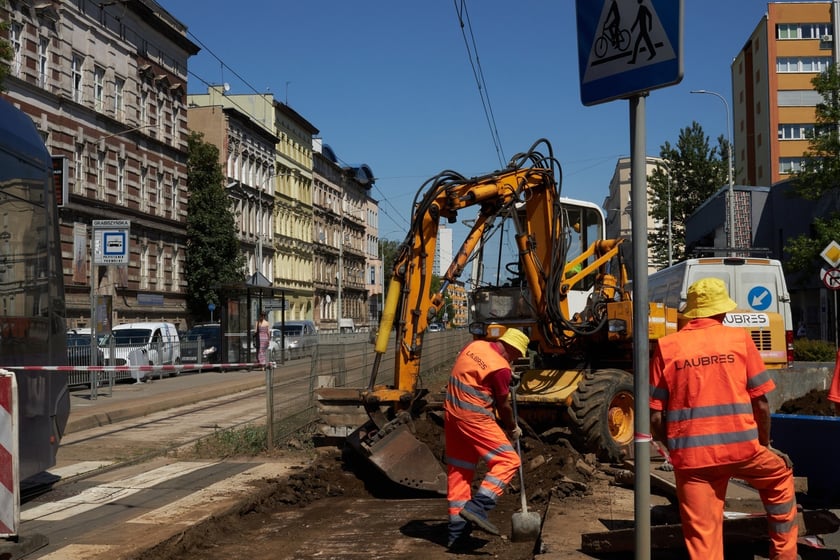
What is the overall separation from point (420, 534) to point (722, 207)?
47047mm

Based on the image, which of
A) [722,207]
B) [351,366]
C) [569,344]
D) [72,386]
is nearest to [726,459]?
[569,344]

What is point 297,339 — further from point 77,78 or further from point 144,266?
point 77,78

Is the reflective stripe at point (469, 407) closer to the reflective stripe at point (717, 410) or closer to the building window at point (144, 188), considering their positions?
the reflective stripe at point (717, 410)

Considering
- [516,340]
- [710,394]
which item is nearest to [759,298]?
[516,340]

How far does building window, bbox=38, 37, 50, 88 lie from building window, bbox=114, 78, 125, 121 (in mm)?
6209

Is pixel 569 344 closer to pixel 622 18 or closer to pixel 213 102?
pixel 622 18

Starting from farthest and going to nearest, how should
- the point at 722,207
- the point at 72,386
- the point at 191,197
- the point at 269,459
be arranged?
the point at 191,197 < the point at 722,207 < the point at 72,386 < the point at 269,459

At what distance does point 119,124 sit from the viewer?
4531 cm

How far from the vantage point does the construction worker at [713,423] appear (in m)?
5.33

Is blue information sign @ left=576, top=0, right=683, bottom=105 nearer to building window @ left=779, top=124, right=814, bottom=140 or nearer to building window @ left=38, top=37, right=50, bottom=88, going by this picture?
building window @ left=38, top=37, right=50, bottom=88

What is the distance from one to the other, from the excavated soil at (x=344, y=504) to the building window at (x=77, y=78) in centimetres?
3368

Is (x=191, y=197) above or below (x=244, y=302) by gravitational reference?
above

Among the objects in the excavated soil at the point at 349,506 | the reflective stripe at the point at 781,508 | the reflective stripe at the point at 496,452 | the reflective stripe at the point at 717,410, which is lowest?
the excavated soil at the point at 349,506

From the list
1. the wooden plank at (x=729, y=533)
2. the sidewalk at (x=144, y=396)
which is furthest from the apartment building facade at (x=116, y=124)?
the wooden plank at (x=729, y=533)
